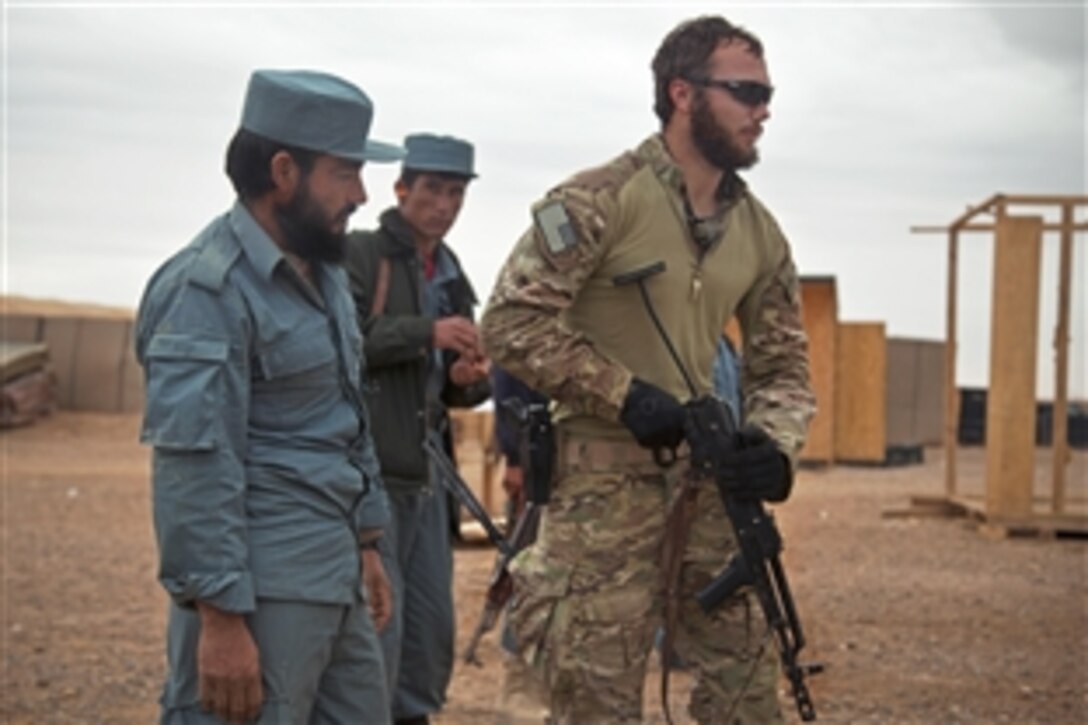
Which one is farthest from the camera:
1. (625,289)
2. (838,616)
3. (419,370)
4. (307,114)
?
(838,616)

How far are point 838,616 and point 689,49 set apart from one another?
254 inches

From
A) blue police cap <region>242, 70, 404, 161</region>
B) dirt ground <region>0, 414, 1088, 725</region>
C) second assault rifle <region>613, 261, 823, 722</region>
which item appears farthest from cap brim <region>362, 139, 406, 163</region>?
dirt ground <region>0, 414, 1088, 725</region>

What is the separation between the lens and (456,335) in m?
6.16

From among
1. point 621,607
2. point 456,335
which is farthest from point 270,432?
point 456,335

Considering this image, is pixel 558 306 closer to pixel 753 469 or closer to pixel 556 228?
pixel 556 228

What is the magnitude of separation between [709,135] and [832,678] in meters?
4.45

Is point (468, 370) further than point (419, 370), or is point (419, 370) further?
point (468, 370)

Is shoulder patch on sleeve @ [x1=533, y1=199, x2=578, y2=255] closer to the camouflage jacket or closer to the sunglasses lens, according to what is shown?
the camouflage jacket

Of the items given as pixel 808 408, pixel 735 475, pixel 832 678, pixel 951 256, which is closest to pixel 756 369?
pixel 808 408

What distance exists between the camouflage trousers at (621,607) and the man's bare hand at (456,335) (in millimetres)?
1671

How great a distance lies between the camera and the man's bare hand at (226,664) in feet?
11.8

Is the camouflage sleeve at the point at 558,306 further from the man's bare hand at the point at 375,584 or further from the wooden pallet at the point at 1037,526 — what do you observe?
the wooden pallet at the point at 1037,526

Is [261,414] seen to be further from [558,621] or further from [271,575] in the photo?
[558,621]

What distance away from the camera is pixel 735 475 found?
430 cm
